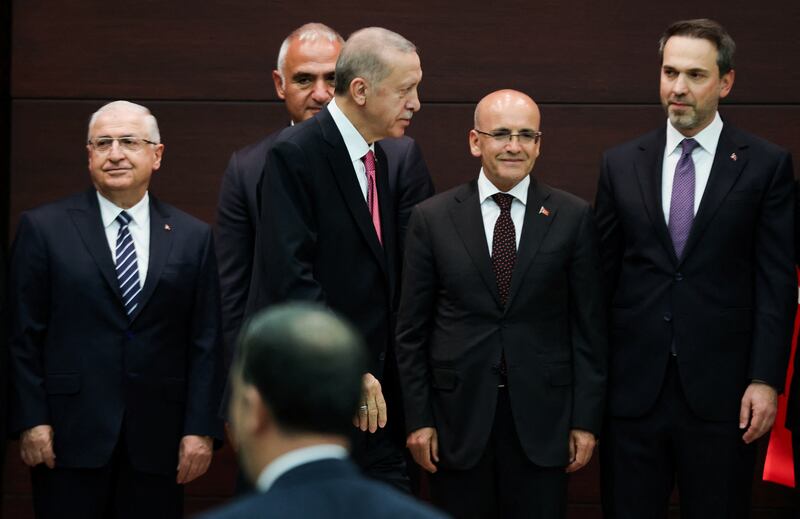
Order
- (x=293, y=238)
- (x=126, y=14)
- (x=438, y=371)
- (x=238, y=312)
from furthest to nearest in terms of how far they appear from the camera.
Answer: (x=126, y=14) → (x=238, y=312) → (x=438, y=371) → (x=293, y=238)

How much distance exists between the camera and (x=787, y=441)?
433cm

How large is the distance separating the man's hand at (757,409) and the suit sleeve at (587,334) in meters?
0.39

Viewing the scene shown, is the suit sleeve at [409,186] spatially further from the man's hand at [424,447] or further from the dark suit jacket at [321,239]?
the man's hand at [424,447]

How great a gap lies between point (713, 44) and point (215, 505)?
238cm

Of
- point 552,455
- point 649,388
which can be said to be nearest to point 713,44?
point 649,388

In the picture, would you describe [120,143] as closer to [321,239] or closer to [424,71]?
[321,239]

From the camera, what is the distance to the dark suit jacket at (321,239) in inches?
136

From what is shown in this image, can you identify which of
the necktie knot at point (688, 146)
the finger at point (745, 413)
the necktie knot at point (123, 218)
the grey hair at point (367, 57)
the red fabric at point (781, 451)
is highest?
the grey hair at point (367, 57)

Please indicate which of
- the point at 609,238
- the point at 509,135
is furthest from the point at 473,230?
the point at 609,238

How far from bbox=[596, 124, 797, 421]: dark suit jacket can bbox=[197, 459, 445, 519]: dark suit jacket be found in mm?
2390

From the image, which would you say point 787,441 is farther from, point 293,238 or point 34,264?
point 34,264

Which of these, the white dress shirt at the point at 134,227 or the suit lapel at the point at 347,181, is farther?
the white dress shirt at the point at 134,227

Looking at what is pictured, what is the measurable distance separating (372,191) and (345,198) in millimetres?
177

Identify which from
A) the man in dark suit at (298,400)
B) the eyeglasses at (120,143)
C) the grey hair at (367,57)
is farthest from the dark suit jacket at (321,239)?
the man in dark suit at (298,400)
